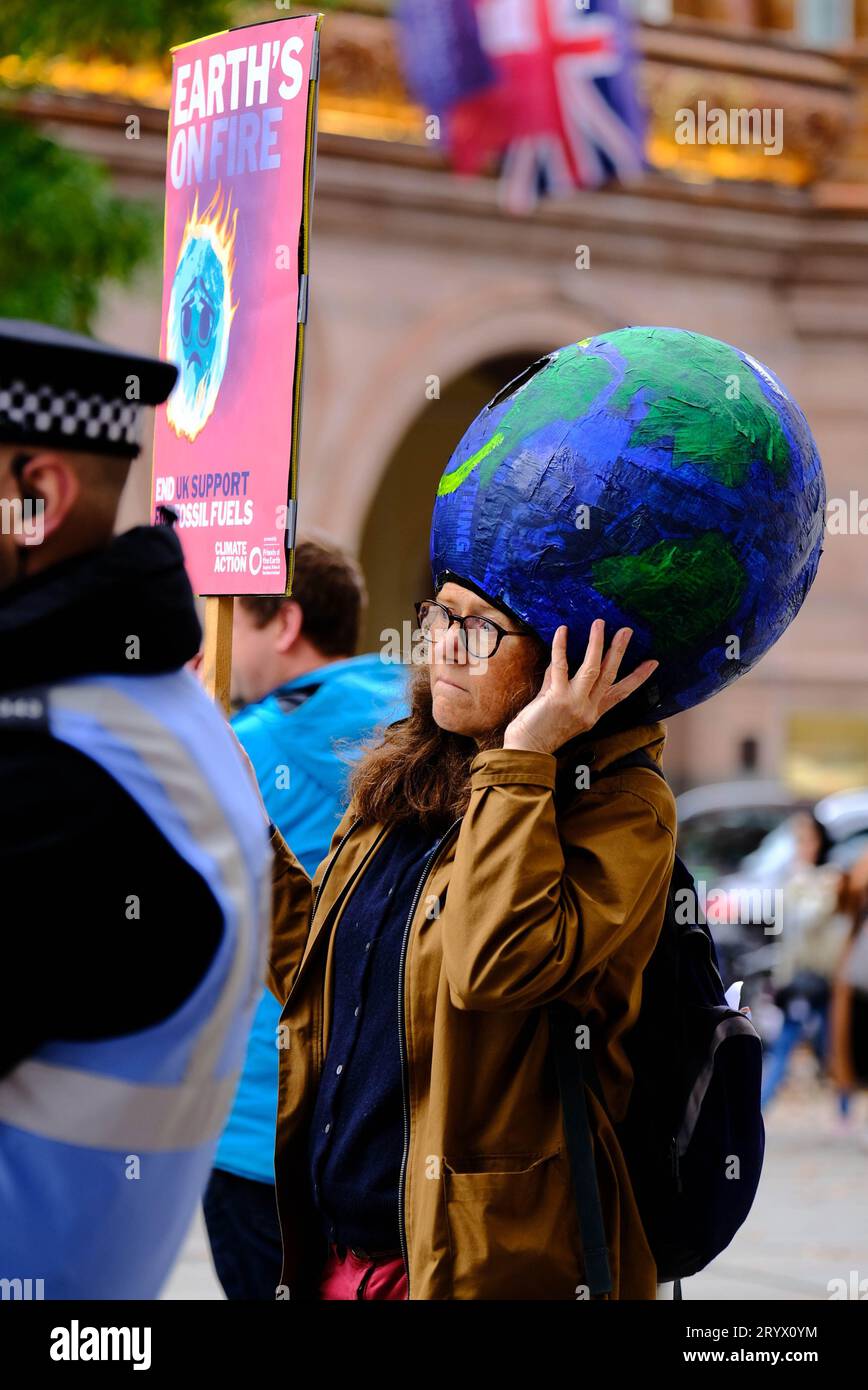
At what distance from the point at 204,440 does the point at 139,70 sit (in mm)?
12948

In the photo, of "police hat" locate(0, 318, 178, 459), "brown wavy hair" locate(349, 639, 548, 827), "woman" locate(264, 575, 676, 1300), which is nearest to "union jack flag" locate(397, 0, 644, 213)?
"brown wavy hair" locate(349, 639, 548, 827)

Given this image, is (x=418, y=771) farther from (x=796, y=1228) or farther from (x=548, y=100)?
(x=548, y=100)

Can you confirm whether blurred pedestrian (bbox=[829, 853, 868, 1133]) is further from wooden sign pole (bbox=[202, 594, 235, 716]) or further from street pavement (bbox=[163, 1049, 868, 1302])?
wooden sign pole (bbox=[202, 594, 235, 716])

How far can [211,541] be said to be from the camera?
3746 mm

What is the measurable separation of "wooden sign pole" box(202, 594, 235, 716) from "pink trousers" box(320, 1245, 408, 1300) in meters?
1.03

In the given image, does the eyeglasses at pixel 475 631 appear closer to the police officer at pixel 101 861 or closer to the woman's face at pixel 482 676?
the woman's face at pixel 482 676

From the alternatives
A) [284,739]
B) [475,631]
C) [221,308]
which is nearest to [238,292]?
[221,308]

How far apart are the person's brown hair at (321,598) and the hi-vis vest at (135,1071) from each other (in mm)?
2422

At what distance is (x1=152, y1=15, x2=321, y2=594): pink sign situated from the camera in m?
3.57

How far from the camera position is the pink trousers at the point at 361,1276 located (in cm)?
303

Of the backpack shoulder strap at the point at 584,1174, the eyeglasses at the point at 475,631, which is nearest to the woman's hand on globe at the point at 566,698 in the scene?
the eyeglasses at the point at 475,631

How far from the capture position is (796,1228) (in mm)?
8797
